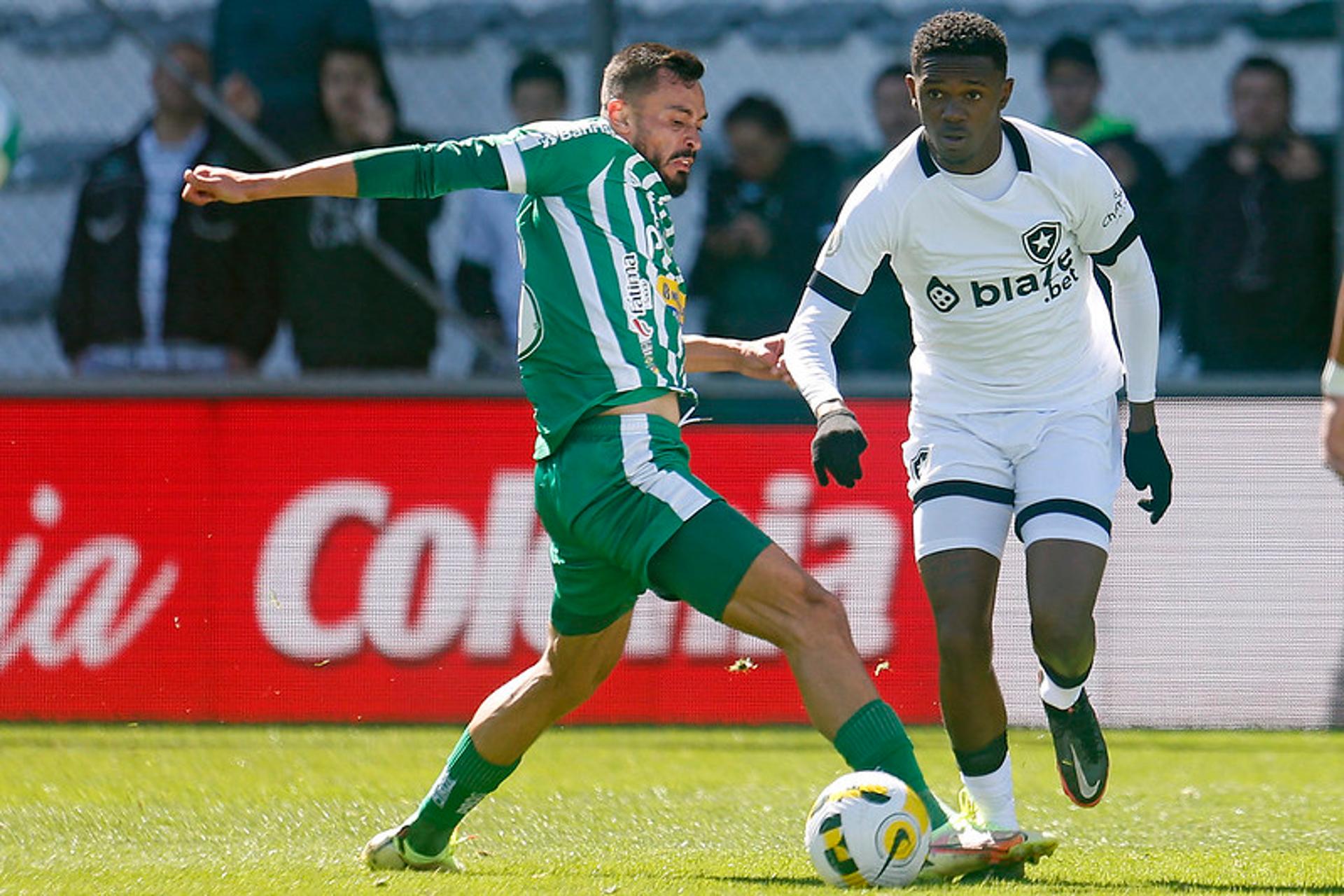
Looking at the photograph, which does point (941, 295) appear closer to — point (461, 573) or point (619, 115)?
point (619, 115)

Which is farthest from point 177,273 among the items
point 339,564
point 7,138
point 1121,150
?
point 1121,150

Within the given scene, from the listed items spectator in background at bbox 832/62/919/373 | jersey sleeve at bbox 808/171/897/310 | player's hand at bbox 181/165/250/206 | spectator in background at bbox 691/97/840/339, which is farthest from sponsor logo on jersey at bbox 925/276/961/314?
spectator in background at bbox 691/97/840/339

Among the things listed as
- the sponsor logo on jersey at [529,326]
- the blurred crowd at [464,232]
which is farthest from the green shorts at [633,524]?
the blurred crowd at [464,232]

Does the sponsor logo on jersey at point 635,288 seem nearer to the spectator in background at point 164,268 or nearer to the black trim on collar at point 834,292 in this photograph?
the black trim on collar at point 834,292

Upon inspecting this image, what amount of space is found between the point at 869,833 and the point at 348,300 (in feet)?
19.2

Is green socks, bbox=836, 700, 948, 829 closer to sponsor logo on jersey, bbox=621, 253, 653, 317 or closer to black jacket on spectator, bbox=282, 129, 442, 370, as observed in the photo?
sponsor logo on jersey, bbox=621, 253, 653, 317

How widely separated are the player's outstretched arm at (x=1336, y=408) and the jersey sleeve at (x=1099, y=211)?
1.32 meters

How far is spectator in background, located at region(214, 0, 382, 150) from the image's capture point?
10148 millimetres

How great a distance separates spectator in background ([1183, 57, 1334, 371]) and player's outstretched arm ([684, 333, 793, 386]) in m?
4.73

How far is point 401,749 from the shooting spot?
782cm

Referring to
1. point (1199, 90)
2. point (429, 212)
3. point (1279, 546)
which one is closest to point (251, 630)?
point (429, 212)

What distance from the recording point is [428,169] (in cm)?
473

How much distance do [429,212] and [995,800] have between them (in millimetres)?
5612

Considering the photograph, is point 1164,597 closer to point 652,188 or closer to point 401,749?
point 401,749
